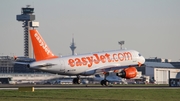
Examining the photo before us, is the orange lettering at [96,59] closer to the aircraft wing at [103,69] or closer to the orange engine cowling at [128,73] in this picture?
the aircraft wing at [103,69]

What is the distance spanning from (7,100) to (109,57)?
41.2 metres

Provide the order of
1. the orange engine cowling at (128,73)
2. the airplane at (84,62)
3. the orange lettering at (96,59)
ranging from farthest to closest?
1. the orange engine cowling at (128,73)
2. the orange lettering at (96,59)
3. the airplane at (84,62)

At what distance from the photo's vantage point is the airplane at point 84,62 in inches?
3570

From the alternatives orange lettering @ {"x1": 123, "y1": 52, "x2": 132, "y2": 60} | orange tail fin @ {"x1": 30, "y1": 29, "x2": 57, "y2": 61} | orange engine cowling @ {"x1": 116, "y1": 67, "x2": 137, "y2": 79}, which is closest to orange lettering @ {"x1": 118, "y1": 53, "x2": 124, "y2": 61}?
orange lettering @ {"x1": 123, "y1": 52, "x2": 132, "y2": 60}

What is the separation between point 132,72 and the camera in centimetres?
9538

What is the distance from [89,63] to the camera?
9544 centimetres

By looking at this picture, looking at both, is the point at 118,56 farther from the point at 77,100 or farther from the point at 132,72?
the point at 77,100

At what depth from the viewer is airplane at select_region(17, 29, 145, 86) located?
9069 cm

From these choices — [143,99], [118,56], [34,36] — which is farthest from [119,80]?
[143,99]

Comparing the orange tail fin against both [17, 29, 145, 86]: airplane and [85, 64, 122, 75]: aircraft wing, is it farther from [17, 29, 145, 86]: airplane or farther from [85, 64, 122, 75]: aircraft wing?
[85, 64, 122, 75]: aircraft wing

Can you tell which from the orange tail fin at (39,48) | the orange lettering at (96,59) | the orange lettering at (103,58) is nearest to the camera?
the orange tail fin at (39,48)

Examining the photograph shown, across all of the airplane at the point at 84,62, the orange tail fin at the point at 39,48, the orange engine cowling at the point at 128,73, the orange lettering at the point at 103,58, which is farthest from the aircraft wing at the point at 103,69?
the orange tail fin at the point at 39,48

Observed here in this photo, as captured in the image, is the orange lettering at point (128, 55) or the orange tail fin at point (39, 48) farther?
the orange lettering at point (128, 55)

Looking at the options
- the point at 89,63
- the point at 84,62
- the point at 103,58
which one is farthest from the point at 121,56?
the point at 84,62
